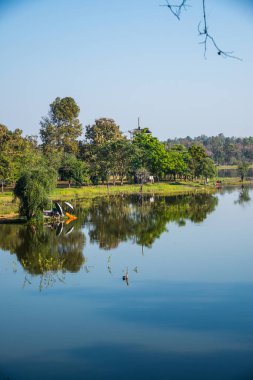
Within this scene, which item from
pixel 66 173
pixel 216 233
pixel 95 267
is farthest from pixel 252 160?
pixel 95 267

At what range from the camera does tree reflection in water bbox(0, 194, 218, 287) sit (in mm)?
17938

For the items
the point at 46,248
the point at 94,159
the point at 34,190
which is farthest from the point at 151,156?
the point at 46,248

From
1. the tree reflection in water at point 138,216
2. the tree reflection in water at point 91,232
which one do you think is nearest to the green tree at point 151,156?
the tree reflection in water at point 138,216

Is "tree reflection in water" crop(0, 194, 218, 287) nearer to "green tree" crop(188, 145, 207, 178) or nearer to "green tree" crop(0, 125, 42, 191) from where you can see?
"green tree" crop(0, 125, 42, 191)

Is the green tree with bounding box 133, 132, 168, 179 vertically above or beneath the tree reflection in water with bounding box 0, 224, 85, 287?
above

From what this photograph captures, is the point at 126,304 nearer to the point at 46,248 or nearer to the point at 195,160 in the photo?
the point at 46,248

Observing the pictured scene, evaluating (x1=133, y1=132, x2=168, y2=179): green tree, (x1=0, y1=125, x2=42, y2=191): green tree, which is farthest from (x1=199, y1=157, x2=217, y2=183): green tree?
(x1=0, y1=125, x2=42, y2=191): green tree

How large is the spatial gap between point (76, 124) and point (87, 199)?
731 inches

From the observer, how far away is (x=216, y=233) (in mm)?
24250

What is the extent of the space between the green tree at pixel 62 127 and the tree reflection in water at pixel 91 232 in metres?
20.1

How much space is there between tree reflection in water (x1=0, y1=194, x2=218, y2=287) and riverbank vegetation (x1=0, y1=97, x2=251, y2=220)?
5558mm

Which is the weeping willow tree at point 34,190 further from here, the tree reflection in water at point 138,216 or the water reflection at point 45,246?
the tree reflection in water at point 138,216

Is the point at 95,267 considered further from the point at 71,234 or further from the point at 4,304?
the point at 71,234

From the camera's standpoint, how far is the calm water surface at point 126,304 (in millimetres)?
9898
